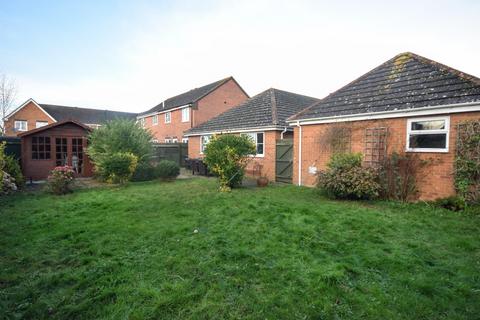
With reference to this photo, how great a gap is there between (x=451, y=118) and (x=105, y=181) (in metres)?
15.3

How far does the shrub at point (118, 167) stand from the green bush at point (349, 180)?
936 centimetres

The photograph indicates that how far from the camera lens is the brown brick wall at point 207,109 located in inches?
1062

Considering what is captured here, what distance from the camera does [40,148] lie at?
45.7 feet

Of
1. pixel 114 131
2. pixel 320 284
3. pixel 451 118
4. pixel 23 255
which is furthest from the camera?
pixel 114 131

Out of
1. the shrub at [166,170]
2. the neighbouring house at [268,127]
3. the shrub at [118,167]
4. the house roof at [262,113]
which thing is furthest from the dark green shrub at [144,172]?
the house roof at [262,113]

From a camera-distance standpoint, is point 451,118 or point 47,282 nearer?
point 47,282

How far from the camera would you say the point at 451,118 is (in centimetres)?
763

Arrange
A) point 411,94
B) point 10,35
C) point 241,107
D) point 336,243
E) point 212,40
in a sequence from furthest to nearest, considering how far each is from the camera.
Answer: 1. point 241,107
2. point 212,40
3. point 10,35
4. point 411,94
5. point 336,243

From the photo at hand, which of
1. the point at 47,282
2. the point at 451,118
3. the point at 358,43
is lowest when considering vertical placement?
the point at 47,282

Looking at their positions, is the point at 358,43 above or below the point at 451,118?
above

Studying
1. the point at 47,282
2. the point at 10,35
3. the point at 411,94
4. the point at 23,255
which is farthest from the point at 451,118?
the point at 10,35

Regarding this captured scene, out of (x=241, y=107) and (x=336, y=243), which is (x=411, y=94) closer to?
(x=336, y=243)

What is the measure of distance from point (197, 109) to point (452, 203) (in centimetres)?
2332

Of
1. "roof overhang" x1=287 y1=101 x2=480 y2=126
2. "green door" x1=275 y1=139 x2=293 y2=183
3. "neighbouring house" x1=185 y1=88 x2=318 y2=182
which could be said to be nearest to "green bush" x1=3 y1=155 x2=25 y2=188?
"neighbouring house" x1=185 y1=88 x2=318 y2=182
